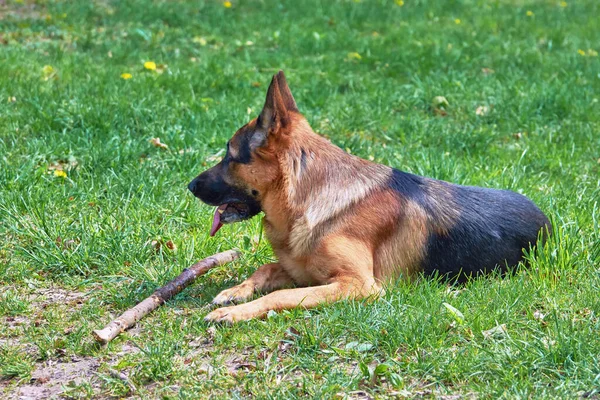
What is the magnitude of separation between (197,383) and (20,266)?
1.90 metres

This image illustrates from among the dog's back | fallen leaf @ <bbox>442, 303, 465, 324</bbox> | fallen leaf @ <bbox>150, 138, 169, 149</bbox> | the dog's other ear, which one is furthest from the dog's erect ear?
fallen leaf @ <bbox>150, 138, 169, 149</bbox>

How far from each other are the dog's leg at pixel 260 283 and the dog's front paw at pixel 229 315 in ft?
0.96

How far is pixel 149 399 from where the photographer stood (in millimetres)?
3678

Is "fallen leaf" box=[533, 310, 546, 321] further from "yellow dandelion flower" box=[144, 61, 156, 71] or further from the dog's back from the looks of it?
"yellow dandelion flower" box=[144, 61, 156, 71]

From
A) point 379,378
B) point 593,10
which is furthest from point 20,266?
point 593,10

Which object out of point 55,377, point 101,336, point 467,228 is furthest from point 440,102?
point 55,377

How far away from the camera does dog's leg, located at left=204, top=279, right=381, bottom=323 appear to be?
4.30 m

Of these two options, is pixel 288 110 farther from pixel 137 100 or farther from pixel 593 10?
pixel 593 10

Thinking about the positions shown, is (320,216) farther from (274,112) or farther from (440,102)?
(440,102)

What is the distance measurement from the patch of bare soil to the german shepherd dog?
0.90 metres

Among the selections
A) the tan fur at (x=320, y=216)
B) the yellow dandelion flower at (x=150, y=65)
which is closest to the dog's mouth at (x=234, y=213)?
the tan fur at (x=320, y=216)

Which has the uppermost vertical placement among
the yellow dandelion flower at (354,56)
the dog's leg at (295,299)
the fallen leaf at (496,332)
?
the yellow dandelion flower at (354,56)

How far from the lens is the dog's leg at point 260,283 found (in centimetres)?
466

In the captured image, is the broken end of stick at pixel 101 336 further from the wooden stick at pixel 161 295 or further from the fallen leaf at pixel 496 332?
the fallen leaf at pixel 496 332
